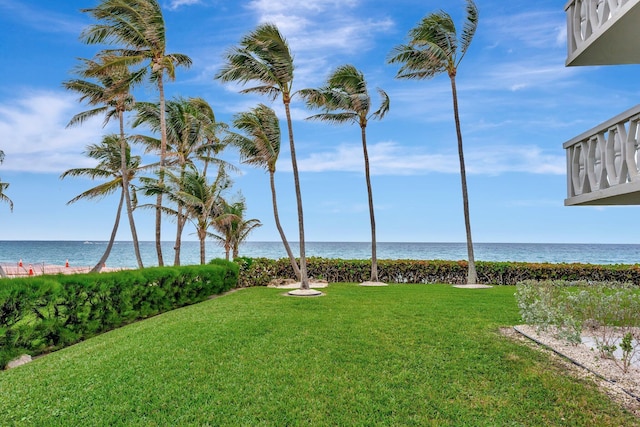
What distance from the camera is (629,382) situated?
5.07m

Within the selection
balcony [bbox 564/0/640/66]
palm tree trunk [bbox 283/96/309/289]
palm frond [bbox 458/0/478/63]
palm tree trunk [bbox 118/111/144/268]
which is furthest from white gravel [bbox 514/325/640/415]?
palm tree trunk [bbox 118/111/144/268]

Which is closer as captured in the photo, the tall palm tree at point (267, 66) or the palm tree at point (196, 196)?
the tall palm tree at point (267, 66)

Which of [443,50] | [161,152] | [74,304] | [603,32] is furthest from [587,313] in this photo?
[161,152]

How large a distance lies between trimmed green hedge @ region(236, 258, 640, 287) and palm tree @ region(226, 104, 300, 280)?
490 cm

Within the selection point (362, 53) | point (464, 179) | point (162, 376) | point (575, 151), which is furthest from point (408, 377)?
point (362, 53)

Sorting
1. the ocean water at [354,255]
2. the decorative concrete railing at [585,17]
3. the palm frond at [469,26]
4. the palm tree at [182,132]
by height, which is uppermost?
the palm frond at [469,26]

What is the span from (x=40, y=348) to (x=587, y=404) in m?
8.80

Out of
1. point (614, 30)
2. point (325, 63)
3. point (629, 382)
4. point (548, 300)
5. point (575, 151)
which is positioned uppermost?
point (325, 63)

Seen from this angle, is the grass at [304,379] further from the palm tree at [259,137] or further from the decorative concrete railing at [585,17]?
the palm tree at [259,137]

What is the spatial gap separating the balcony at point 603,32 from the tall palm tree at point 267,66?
342 inches

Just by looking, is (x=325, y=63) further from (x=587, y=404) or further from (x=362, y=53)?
(x=587, y=404)

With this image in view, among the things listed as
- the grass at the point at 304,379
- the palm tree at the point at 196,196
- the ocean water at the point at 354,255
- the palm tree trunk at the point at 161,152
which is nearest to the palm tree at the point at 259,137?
the palm tree at the point at 196,196

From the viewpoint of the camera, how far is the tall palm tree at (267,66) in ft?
42.1

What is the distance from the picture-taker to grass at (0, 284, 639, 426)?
4.30 meters
